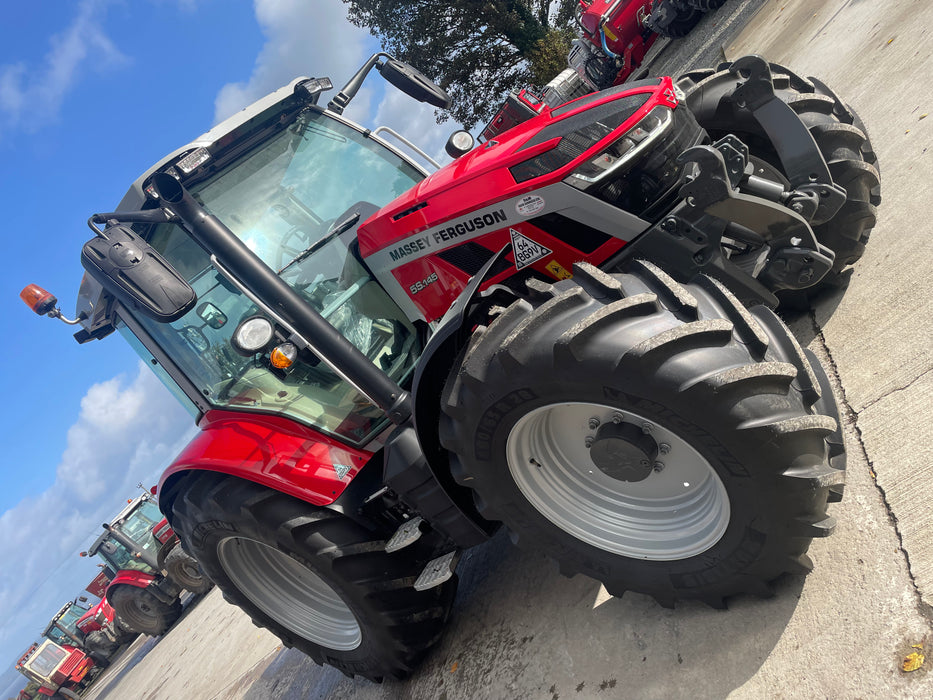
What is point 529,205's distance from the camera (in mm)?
2678

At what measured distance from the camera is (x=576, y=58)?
15.2 m

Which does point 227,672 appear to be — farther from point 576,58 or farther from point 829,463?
point 576,58

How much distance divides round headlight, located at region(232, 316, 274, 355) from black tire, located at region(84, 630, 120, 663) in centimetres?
1180

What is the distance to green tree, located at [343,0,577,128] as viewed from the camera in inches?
875

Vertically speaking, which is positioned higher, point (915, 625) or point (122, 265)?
point (122, 265)

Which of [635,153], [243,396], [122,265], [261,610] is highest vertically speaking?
[122,265]

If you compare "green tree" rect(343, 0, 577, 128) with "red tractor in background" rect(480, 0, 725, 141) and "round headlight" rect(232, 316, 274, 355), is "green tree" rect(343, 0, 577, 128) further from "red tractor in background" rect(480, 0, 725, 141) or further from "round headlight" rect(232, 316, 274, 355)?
"round headlight" rect(232, 316, 274, 355)

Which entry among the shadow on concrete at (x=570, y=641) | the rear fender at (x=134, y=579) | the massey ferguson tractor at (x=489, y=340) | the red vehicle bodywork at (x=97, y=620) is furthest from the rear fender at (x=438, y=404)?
the red vehicle bodywork at (x=97, y=620)

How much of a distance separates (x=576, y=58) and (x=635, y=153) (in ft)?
46.8

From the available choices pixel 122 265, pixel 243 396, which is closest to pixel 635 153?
pixel 122 265

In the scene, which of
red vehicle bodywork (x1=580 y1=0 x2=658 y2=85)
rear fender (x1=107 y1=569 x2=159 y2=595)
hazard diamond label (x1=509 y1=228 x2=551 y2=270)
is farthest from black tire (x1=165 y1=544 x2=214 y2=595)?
red vehicle bodywork (x1=580 y1=0 x2=658 y2=85)

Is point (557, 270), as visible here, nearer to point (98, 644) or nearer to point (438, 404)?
point (438, 404)

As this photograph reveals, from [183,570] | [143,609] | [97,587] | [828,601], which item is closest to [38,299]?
[828,601]

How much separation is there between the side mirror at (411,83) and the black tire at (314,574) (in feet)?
7.55
